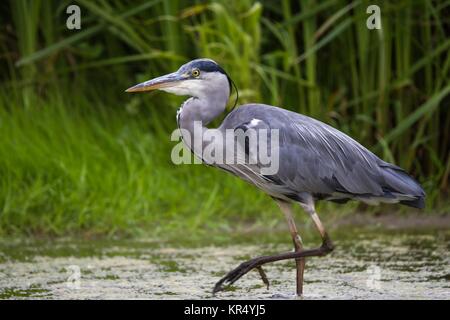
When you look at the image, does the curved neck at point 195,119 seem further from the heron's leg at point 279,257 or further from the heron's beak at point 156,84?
the heron's leg at point 279,257

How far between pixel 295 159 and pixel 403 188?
548 millimetres

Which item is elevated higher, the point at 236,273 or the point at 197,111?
the point at 197,111

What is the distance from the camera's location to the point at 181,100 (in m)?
7.89

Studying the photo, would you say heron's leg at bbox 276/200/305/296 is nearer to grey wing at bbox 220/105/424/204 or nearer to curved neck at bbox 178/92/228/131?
grey wing at bbox 220/105/424/204

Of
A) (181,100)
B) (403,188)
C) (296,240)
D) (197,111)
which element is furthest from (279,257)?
(181,100)

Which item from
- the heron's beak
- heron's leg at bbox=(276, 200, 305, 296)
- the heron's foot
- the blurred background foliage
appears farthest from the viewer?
the blurred background foliage

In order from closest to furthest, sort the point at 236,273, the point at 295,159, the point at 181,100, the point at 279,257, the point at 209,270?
the point at 236,273 < the point at 279,257 < the point at 295,159 < the point at 209,270 < the point at 181,100

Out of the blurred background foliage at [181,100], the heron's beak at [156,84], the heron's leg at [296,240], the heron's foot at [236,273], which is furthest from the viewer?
the blurred background foliage at [181,100]

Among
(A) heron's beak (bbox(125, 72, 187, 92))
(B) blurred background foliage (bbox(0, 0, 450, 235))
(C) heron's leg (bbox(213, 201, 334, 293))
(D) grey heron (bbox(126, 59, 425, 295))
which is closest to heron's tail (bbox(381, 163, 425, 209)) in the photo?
(D) grey heron (bbox(126, 59, 425, 295))

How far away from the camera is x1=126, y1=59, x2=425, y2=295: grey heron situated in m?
5.23

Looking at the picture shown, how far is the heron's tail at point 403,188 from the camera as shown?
17.1ft

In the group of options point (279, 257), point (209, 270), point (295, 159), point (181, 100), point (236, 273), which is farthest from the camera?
point (181, 100)

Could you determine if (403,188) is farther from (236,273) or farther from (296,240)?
(236,273)

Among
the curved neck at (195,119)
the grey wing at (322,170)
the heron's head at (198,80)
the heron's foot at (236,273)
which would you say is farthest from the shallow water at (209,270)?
the heron's head at (198,80)
